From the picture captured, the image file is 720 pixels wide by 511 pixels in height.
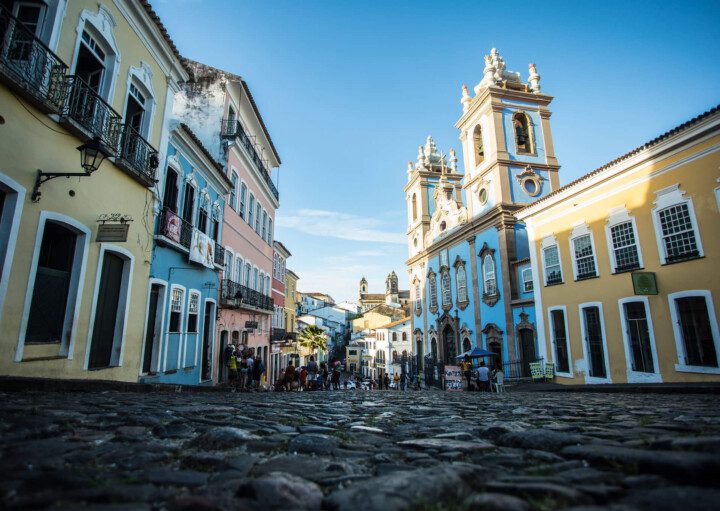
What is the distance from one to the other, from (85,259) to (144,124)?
403 cm

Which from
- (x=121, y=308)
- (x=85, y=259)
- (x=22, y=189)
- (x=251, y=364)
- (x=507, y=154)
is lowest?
(x=251, y=364)

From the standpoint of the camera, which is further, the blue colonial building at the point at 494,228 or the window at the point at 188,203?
the blue colonial building at the point at 494,228

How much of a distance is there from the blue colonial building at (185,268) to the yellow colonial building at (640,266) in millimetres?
13945

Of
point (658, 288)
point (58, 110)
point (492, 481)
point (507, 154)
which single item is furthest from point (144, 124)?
point (507, 154)

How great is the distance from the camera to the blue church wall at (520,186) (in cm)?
2366

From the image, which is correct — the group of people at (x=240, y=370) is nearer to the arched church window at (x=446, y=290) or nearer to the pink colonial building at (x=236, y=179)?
the pink colonial building at (x=236, y=179)

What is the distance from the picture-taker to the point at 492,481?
1676mm

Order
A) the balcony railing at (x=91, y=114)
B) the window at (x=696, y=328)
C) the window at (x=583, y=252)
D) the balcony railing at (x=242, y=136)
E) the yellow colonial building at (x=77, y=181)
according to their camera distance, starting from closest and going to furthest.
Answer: the yellow colonial building at (x=77, y=181), the balcony railing at (x=91, y=114), the window at (x=696, y=328), the window at (x=583, y=252), the balcony railing at (x=242, y=136)

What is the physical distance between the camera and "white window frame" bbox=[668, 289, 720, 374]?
1098cm

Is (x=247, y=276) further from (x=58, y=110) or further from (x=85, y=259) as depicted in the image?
(x=58, y=110)

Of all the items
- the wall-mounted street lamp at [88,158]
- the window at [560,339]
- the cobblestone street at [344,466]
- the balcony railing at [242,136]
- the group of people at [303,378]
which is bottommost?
the group of people at [303,378]

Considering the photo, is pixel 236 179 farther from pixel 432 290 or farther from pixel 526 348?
pixel 432 290

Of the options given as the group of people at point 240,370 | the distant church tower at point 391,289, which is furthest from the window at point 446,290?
the distant church tower at point 391,289

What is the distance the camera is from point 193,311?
13.0 meters
